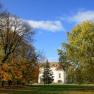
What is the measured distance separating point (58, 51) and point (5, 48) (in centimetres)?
1025

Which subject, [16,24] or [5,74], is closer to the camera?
[5,74]

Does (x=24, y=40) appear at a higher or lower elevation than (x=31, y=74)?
higher

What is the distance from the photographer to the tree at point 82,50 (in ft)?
206

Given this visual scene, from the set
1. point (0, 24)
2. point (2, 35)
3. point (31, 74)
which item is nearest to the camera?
point (0, 24)

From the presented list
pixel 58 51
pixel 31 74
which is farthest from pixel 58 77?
pixel 58 51

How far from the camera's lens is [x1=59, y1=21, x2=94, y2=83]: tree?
62656 millimetres

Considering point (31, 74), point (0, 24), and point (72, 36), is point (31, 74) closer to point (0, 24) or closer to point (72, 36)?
point (72, 36)

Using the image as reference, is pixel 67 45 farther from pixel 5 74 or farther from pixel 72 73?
pixel 5 74

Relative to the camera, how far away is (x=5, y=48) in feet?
219

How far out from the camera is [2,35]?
65.6 m

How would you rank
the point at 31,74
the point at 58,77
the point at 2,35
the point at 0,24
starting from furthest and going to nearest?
1. the point at 58,77
2. the point at 31,74
3. the point at 2,35
4. the point at 0,24

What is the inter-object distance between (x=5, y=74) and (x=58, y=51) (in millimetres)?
11667

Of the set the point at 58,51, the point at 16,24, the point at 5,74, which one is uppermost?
the point at 16,24

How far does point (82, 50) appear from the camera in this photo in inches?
2489
